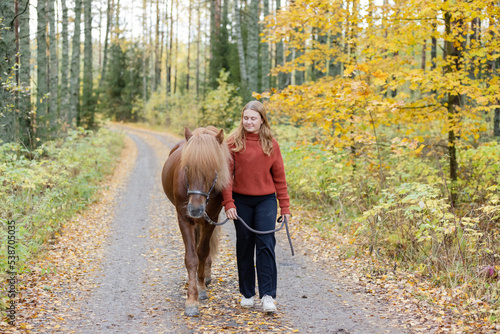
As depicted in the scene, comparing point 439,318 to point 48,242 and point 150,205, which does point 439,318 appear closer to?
point 48,242

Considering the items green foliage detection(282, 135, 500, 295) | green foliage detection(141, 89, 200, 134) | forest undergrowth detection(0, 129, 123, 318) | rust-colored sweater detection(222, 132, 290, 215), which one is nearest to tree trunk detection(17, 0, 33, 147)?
forest undergrowth detection(0, 129, 123, 318)

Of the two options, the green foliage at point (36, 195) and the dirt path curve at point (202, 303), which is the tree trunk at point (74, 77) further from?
the dirt path curve at point (202, 303)

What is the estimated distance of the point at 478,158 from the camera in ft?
22.6

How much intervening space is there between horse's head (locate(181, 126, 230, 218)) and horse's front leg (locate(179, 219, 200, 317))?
1.63 ft

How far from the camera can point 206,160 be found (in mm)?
3832

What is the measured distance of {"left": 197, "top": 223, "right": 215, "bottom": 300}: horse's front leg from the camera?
14.6 feet

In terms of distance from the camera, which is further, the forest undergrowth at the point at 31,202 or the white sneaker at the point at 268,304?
the forest undergrowth at the point at 31,202

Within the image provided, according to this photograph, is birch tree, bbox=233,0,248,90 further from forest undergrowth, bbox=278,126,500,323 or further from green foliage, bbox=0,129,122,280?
forest undergrowth, bbox=278,126,500,323

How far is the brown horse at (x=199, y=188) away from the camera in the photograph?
12.5 feet

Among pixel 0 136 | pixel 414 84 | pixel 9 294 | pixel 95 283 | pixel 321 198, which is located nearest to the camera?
pixel 9 294

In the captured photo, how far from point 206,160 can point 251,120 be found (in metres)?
0.65

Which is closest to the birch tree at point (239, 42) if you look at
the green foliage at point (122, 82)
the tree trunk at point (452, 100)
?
the tree trunk at point (452, 100)

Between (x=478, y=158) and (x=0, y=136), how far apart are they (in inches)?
345

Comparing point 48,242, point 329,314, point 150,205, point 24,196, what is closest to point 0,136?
point 24,196
